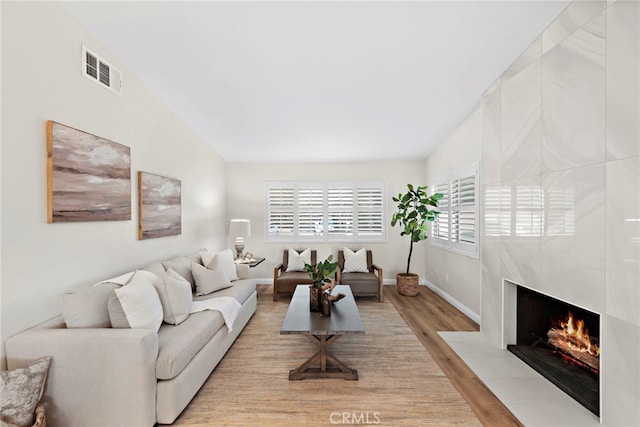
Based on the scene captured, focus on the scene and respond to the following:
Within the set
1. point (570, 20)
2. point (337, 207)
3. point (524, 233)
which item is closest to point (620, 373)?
point (524, 233)

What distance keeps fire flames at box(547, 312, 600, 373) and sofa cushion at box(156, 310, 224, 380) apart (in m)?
3.33

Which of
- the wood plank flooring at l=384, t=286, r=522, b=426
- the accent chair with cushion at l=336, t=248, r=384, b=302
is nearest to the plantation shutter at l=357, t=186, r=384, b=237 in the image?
the accent chair with cushion at l=336, t=248, r=384, b=302

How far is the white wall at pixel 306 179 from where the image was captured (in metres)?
5.97

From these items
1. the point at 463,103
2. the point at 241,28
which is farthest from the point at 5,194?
the point at 463,103

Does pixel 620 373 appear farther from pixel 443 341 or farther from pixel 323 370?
pixel 323 370

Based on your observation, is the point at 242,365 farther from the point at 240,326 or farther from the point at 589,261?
the point at 589,261

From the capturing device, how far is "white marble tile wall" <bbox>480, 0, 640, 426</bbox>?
1.80 metres

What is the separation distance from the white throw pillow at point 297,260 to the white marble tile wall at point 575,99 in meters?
3.96

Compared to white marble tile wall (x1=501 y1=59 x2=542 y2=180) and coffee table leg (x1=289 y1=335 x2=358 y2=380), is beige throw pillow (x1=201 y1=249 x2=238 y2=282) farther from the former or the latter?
white marble tile wall (x1=501 y1=59 x2=542 y2=180)

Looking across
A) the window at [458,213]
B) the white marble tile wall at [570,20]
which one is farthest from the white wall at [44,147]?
the window at [458,213]

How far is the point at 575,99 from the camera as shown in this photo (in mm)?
2188

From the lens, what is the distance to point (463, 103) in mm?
3691

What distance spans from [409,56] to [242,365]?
3472 millimetres

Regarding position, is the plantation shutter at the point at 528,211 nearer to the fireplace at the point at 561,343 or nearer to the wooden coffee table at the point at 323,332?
the fireplace at the point at 561,343
